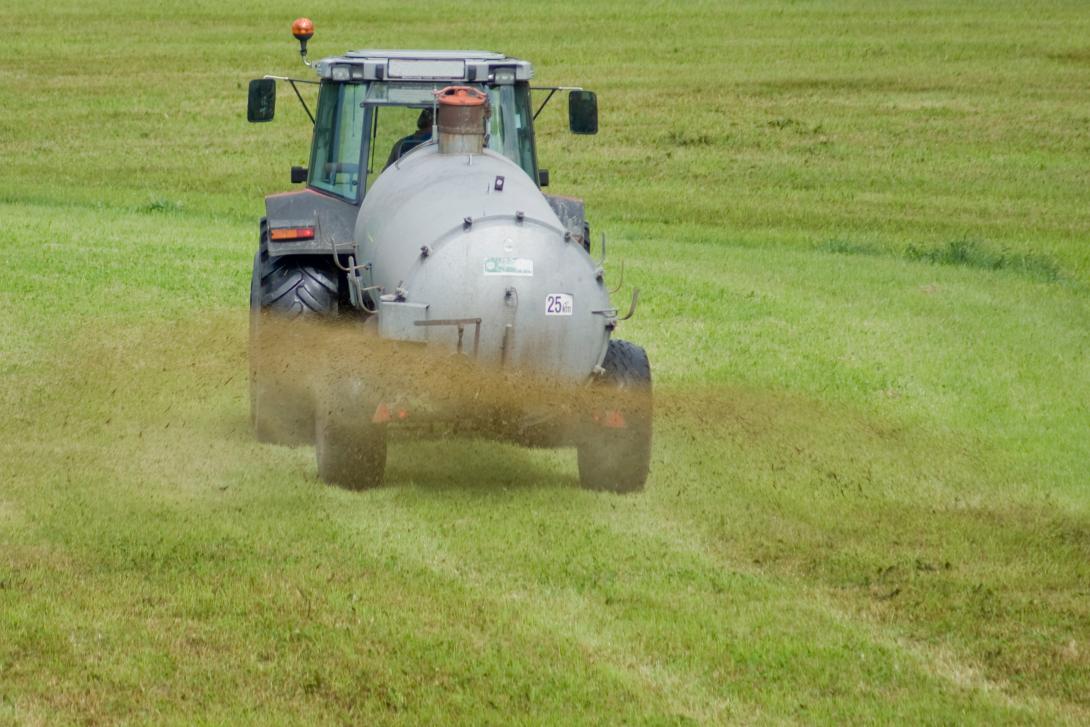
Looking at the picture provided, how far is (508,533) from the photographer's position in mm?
8523

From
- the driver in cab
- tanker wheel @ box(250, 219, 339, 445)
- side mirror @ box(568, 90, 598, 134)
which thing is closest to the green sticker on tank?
tanker wheel @ box(250, 219, 339, 445)

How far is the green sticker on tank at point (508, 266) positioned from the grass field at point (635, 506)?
132cm

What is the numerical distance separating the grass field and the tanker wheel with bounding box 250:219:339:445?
29 centimetres

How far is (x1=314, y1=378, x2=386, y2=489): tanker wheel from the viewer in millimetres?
8742

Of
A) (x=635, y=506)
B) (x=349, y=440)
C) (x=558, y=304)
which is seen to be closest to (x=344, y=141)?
(x=349, y=440)

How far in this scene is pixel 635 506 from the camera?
908 centimetres

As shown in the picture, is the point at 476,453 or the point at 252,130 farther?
the point at 252,130

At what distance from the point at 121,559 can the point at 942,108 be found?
2529 cm

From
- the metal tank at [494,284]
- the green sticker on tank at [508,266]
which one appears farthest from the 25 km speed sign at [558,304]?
the green sticker on tank at [508,266]

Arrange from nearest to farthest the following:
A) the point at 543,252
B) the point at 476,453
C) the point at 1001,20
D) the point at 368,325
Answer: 1. the point at 543,252
2. the point at 368,325
3. the point at 476,453
4. the point at 1001,20

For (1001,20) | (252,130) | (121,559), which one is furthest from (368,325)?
(1001,20)

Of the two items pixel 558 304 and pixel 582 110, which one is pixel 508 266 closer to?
pixel 558 304

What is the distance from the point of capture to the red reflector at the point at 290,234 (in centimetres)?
1006

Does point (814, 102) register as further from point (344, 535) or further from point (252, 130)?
point (344, 535)
